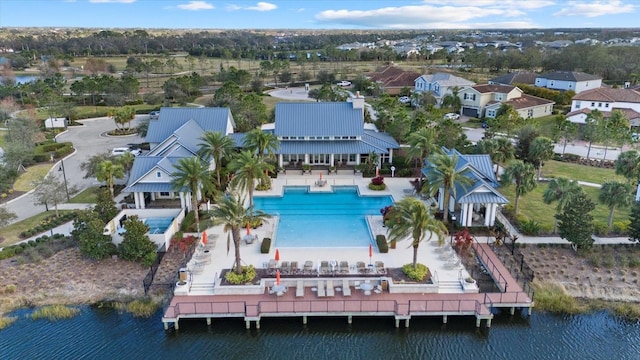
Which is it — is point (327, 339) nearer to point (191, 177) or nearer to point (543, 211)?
point (191, 177)

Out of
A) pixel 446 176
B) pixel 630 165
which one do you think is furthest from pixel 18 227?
pixel 630 165

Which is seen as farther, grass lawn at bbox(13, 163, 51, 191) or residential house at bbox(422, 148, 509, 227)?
grass lawn at bbox(13, 163, 51, 191)

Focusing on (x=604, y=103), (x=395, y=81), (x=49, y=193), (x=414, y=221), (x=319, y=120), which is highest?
(x=395, y=81)

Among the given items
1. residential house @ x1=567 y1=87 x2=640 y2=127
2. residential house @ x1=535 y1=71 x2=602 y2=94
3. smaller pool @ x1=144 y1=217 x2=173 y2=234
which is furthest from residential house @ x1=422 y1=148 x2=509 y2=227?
residential house @ x1=535 y1=71 x2=602 y2=94

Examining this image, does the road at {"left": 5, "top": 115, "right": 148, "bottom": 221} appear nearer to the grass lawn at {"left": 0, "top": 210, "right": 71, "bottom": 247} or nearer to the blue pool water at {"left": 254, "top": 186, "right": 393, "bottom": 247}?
the grass lawn at {"left": 0, "top": 210, "right": 71, "bottom": 247}

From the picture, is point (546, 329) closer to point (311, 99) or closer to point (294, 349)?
point (294, 349)

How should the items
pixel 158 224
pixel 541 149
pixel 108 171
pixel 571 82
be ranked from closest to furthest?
1. pixel 158 224
2. pixel 108 171
3. pixel 541 149
4. pixel 571 82
